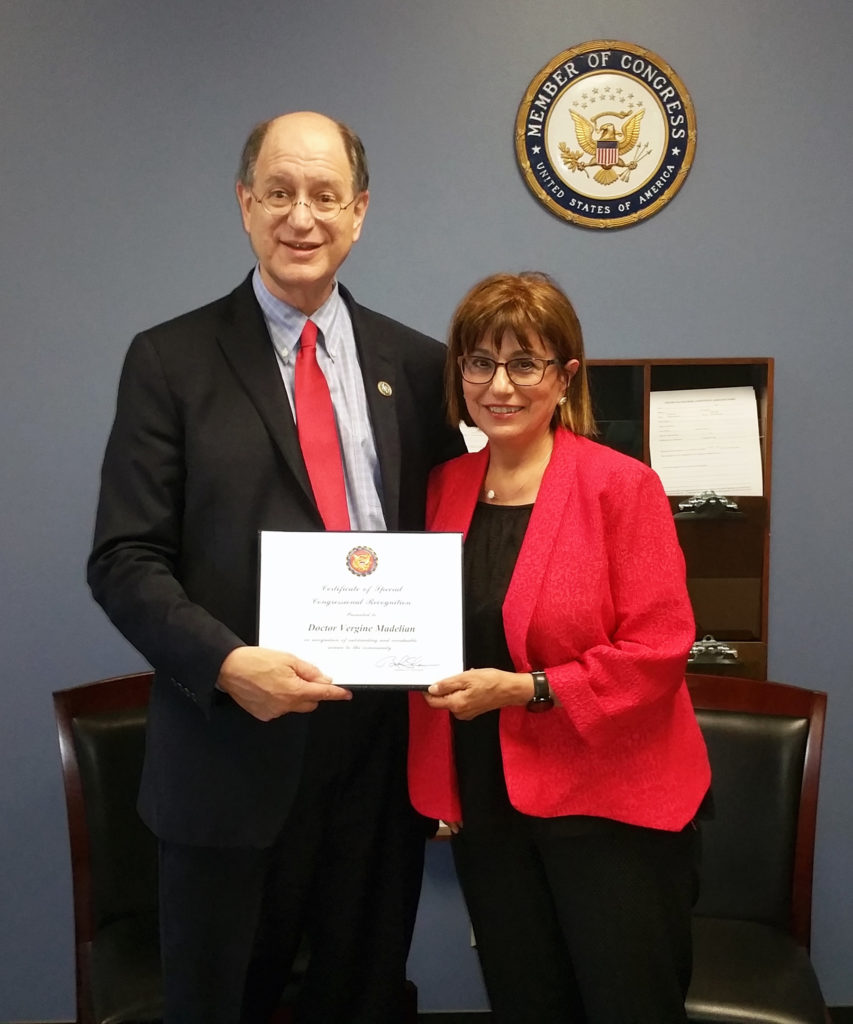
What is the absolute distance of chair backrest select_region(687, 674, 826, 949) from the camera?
1942mm

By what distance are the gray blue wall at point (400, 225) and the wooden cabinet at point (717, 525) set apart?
0.06m

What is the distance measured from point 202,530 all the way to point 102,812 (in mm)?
889

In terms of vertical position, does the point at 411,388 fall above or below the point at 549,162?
below

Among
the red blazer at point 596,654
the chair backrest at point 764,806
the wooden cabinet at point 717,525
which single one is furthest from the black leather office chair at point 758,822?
the red blazer at point 596,654

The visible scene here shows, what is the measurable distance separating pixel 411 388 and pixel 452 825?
0.73 meters

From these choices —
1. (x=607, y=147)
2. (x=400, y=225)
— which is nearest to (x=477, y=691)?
(x=400, y=225)

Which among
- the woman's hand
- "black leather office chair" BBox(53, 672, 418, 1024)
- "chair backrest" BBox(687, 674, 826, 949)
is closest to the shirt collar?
the woman's hand

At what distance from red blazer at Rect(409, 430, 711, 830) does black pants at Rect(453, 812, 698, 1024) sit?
0.22 feet

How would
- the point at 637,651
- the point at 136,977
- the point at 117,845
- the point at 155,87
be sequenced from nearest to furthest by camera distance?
the point at 637,651
the point at 136,977
the point at 117,845
the point at 155,87

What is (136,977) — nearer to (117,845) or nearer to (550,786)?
(117,845)

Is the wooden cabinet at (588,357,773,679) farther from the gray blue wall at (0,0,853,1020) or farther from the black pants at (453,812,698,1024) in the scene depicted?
the black pants at (453,812,698,1024)

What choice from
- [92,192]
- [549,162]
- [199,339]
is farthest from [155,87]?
[199,339]

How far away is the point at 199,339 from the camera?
1438 millimetres
